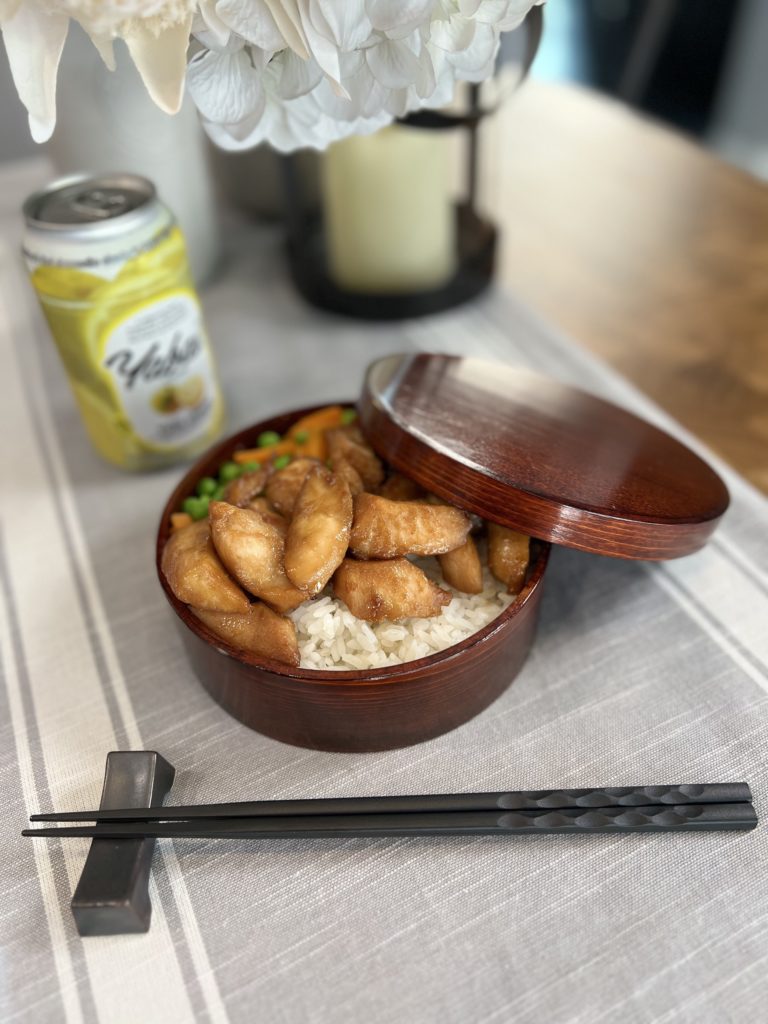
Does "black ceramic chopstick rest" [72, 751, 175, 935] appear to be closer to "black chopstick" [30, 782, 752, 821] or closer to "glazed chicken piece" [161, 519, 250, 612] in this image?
"black chopstick" [30, 782, 752, 821]

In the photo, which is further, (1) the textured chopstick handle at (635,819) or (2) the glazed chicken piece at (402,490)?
(2) the glazed chicken piece at (402,490)

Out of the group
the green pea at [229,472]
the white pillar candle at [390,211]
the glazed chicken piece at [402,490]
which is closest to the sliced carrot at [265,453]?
the green pea at [229,472]

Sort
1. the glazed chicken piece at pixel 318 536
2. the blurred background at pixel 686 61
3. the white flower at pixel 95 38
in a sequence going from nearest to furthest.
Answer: the white flower at pixel 95 38
the glazed chicken piece at pixel 318 536
the blurred background at pixel 686 61

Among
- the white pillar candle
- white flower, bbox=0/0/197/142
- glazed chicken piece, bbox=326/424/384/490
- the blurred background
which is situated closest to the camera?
white flower, bbox=0/0/197/142

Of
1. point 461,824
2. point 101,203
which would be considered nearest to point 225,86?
point 101,203

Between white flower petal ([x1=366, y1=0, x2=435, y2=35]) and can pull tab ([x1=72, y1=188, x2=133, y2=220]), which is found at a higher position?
white flower petal ([x1=366, y1=0, x2=435, y2=35])

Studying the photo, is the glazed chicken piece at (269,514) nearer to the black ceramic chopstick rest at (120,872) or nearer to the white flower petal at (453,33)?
the black ceramic chopstick rest at (120,872)

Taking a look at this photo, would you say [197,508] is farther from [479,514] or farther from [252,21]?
[252,21]

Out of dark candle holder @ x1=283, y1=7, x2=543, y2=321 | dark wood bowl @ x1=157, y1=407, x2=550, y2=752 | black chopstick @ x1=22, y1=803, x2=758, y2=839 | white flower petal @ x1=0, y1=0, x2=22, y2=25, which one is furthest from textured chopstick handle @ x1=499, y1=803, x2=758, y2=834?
dark candle holder @ x1=283, y1=7, x2=543, y2=321
